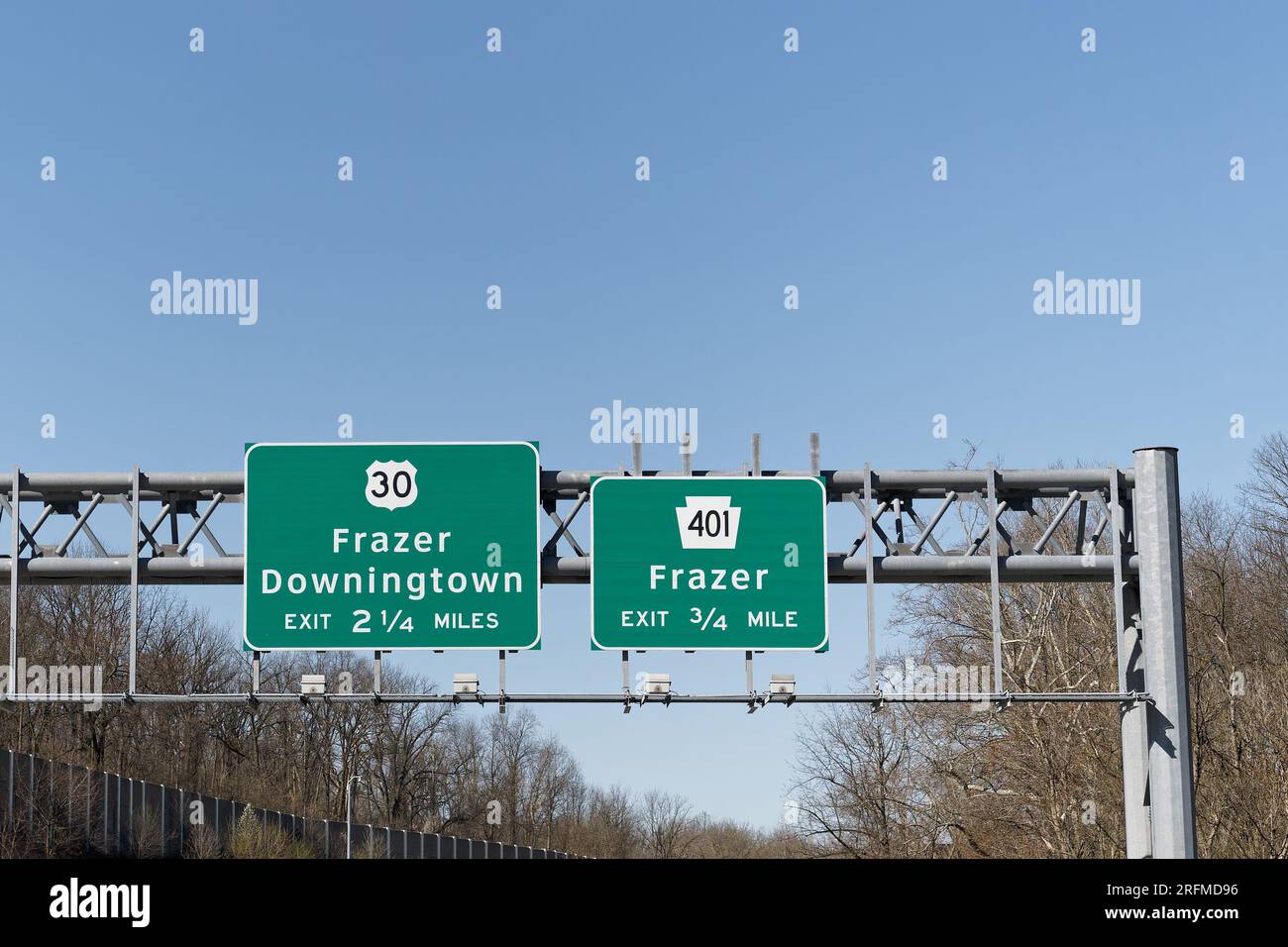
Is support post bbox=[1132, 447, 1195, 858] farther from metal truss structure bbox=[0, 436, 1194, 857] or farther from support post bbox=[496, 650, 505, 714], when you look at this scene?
support post bbox=[496, 650, 505, 714]

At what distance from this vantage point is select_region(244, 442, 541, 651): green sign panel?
898 inches

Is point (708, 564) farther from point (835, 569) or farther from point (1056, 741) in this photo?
point (1056, 741)

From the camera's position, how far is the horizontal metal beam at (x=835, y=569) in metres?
23.5

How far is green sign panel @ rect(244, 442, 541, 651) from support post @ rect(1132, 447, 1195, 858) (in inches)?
326

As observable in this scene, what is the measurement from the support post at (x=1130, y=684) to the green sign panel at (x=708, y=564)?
4.12 meters

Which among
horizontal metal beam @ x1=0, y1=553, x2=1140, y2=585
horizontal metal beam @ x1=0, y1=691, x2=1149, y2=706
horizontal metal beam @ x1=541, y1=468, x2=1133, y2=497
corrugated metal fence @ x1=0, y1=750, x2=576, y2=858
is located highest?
horizontal metal beam @ x1=541, y1=468, x2=1133, y2=497

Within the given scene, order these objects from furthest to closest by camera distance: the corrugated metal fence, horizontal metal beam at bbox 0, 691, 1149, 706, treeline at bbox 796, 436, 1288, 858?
1. the corrugated metal fence
2. treeline at bbox 796, 436, 1288, 858
3. horizontal metal beam at bbox 0, 691, 1149, 706

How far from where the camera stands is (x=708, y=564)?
23.0m

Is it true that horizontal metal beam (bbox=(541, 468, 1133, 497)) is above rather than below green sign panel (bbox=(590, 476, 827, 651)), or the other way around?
above

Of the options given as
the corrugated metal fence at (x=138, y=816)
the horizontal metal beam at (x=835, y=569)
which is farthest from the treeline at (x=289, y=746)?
the horizontal metal beam at (x=835, y=569)

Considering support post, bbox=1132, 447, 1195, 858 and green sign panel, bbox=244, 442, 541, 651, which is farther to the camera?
support post, bbox=1132, 447, 1195, 858

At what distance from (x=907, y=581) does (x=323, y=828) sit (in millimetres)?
66794

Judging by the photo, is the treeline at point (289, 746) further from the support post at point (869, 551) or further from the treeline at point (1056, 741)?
the support post at point (869, 551)

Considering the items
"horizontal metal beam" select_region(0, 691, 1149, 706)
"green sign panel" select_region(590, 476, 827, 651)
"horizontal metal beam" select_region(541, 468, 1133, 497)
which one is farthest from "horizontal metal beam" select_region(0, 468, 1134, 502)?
"horizontal metal beam" select_region(0, 691, 1149, 706)
